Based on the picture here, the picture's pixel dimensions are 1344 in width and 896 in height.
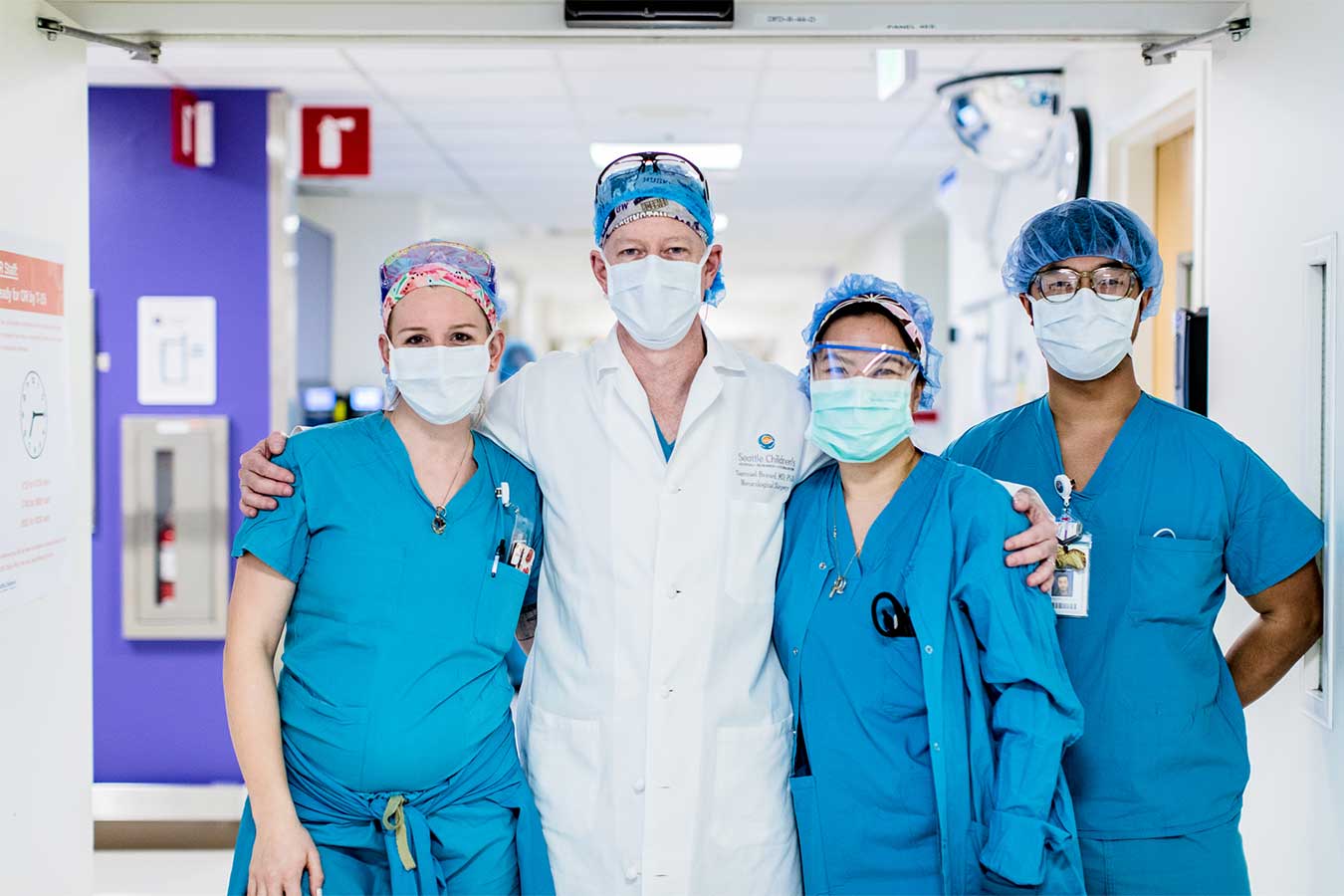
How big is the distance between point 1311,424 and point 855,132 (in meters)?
3.42

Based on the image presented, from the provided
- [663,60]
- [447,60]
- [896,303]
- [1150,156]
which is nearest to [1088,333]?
[896,303]

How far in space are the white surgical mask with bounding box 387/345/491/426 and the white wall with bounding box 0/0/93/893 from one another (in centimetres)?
72

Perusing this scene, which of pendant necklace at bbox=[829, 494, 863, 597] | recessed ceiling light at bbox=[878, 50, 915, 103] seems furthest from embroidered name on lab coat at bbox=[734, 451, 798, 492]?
recessed ceiling light at bbox=[878, 50, 915, 103]

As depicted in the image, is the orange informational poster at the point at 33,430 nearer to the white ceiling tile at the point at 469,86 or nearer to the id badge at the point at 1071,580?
the id badge at the point at 1071,580

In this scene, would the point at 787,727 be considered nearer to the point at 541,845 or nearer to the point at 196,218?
the point at 541,845

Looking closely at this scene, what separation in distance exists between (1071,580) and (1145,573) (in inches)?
4.7

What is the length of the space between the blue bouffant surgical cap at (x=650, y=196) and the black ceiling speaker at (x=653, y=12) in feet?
1.01

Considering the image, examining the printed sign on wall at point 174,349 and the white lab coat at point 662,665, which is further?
the printed sign on wall at point 174,349

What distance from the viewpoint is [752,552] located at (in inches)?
67.3

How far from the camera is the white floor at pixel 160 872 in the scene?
3404mm

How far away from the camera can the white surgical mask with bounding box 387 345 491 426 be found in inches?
64.3

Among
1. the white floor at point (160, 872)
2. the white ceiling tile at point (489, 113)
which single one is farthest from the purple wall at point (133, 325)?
the white ceiling tile at point (489, 113)

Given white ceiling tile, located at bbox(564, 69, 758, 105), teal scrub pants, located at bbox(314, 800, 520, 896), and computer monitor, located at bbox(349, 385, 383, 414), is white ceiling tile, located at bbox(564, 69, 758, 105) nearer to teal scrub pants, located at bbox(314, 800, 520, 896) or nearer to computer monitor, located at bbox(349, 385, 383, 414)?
computer monitor, located at bbox(349, 385, 383, 414)

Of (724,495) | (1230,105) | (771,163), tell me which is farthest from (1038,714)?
(771,163)
